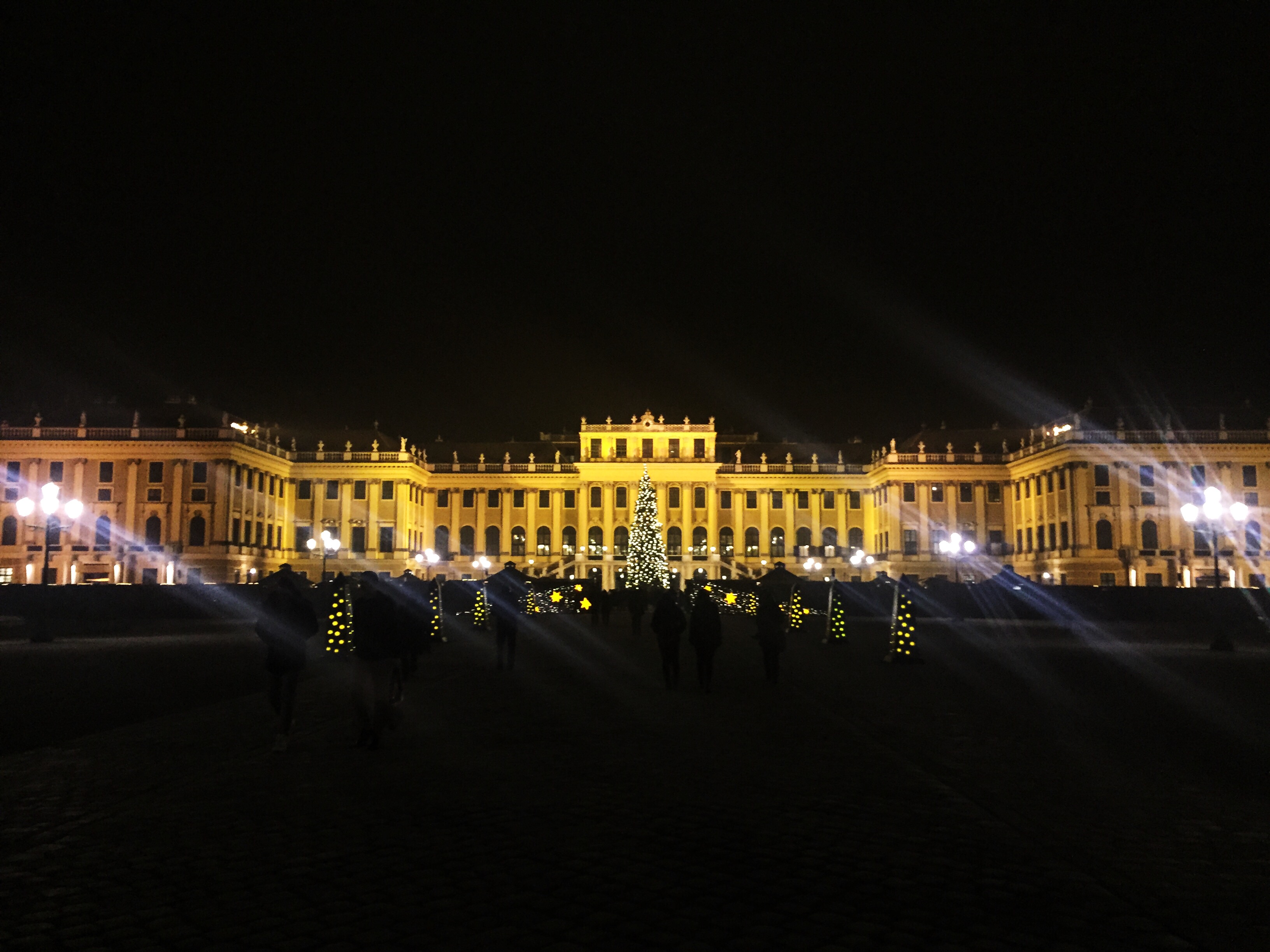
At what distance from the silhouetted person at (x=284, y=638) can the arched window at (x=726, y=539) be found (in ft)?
262

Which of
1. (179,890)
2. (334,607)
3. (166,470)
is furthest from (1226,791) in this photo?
(166,470)


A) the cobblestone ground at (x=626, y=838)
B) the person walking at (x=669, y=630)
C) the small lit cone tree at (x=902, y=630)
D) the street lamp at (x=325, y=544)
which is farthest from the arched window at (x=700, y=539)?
the cobblestone ground at (x=626, y=838)

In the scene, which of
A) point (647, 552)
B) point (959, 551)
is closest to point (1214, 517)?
point (647, 552)

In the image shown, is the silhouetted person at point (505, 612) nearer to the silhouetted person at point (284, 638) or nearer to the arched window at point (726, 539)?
the silhouetted person at point (284, 638)

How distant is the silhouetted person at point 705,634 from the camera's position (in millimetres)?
15352

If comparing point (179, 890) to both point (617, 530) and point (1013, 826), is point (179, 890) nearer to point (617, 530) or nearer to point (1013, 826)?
point (1013, 826)

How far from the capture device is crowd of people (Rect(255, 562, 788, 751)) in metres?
10.2

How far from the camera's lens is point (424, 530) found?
3561 inches

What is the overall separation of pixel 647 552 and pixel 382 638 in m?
47.3

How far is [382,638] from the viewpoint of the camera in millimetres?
10242

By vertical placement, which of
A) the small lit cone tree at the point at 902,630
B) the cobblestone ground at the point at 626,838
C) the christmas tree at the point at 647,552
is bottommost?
the cobblestone ground at the point at 626,838

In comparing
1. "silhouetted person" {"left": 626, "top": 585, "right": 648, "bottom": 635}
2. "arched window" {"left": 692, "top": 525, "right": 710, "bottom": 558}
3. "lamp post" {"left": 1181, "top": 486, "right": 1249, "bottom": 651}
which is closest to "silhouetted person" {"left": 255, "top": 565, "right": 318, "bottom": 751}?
"silhouetted person" {"left": 626, "top": 585, "right": 648, "bottom": 635}

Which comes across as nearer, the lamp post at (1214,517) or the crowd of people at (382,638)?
the crowd of people at (382,638)

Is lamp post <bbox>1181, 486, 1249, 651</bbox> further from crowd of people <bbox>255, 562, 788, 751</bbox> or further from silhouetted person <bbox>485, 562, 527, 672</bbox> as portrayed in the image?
silhouetted person <bbox>485, 562, 527, 672</bbox>
